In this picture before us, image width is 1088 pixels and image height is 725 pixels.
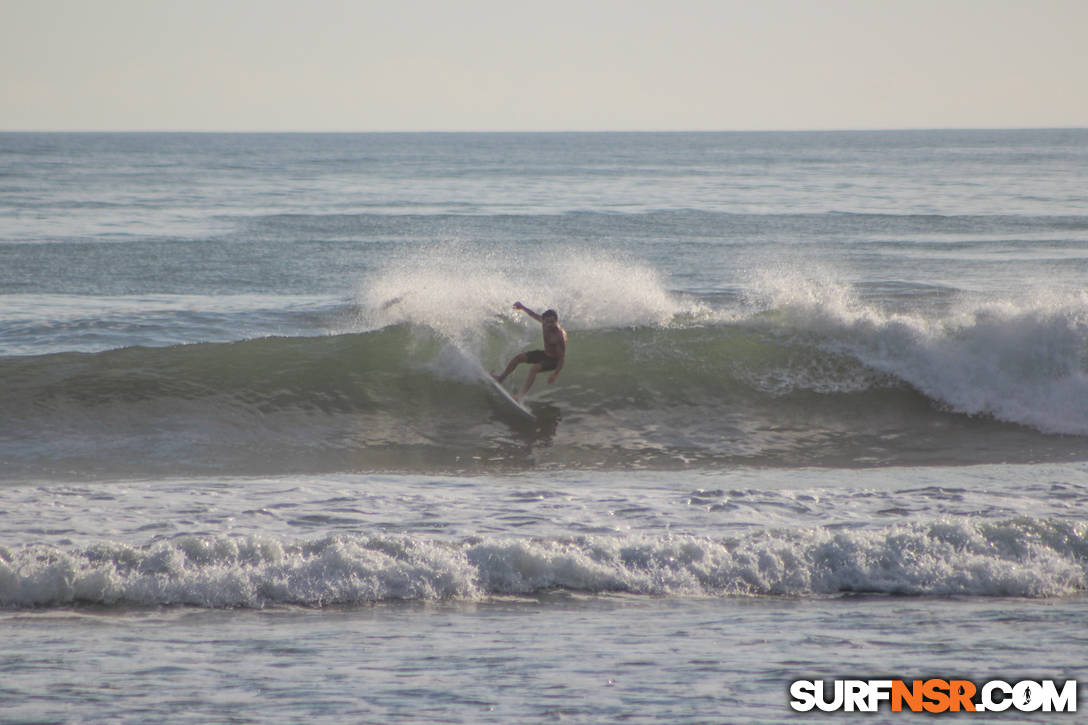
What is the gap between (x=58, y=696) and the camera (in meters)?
4.54

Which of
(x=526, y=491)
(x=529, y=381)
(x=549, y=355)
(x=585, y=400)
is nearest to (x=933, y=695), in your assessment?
(x=526, y=491)

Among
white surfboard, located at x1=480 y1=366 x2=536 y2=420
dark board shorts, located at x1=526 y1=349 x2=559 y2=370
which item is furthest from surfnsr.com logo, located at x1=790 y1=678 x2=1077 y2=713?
dark board shorts, located at x1=526 y1=349 x2=559 y2=370

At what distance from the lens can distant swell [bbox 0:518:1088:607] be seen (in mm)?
6211

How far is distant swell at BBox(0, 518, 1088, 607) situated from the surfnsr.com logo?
5.57ft

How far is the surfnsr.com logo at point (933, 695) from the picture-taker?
177 inches

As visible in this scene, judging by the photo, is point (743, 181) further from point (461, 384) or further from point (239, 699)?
point (239, 699)

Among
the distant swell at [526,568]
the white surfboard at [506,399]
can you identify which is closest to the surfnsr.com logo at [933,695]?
the distant swell at [526,568]

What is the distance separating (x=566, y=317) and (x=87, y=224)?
22.3m

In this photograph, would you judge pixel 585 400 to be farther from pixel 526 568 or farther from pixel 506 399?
pixel 526 568

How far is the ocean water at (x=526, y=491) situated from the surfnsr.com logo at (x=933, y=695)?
0.31ft

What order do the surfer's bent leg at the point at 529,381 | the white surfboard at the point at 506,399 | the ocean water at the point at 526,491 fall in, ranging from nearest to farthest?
the ocean water at the point at 526,491 < the white surfboard at the point at 506,399 < the surfer's bent leg at the point at 529,381

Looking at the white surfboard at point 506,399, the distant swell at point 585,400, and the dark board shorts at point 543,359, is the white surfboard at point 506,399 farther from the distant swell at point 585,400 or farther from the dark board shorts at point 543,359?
the dark board shorts at point 543,359

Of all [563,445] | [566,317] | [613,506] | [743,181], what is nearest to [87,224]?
[566,317]

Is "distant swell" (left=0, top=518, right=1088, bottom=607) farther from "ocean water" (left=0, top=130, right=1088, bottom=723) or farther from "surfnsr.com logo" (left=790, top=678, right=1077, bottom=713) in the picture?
"surfnsr.com logo" (left=790, top=678, right=1077, bottom=713)
